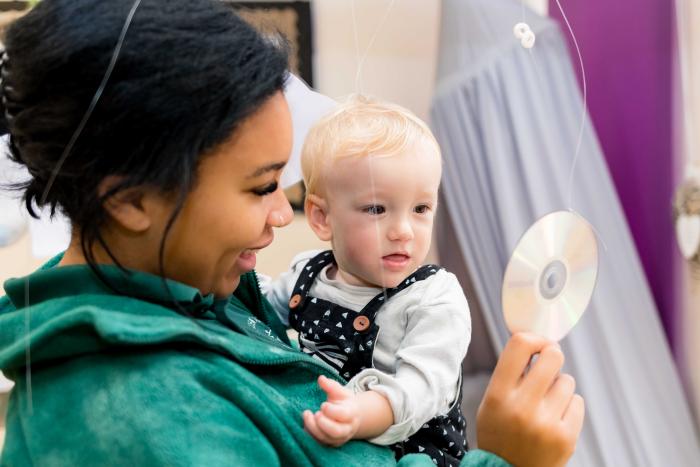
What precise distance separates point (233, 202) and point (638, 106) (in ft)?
5.09

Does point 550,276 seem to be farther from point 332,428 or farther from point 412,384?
point 332,428

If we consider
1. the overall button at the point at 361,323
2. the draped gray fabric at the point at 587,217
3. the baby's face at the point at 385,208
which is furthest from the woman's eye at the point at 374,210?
the draped gray fabric at the point at 587,217

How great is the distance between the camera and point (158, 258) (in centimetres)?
73

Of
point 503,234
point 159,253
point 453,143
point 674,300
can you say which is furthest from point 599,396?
point 159,253

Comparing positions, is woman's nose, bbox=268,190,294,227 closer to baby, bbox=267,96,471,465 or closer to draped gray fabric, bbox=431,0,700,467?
baby, bbox=267,96,471,465

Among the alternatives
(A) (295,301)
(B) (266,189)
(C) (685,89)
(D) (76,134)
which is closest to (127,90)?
(D) (76,134)

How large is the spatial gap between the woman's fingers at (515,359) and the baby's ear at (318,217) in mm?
279

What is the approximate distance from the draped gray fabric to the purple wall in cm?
10

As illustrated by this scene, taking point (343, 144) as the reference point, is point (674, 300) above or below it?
below

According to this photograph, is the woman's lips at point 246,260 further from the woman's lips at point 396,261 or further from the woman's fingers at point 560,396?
the woman's fingers at point 560,396

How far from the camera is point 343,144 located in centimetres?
91

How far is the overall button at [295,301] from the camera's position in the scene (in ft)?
3.30

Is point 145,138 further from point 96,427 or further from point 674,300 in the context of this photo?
point 674,300

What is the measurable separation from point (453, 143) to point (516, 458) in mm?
1465
